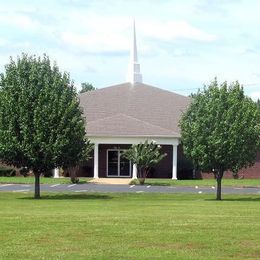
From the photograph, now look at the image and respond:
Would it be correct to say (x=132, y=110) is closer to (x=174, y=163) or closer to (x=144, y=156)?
(x=174, y=163)

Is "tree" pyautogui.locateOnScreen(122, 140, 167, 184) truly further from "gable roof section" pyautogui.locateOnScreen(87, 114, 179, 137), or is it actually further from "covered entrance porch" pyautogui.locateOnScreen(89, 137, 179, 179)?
"covered entrance porch" pyautogui.locateOnScreen(89, 137, 179, 179)

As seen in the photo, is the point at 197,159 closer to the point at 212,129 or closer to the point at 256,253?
the point at 212,129

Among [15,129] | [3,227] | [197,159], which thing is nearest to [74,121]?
[15,129]

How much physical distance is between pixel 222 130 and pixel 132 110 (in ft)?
84.2

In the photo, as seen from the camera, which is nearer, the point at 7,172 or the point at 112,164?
the point at 7,172

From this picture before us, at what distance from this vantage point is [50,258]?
979cm

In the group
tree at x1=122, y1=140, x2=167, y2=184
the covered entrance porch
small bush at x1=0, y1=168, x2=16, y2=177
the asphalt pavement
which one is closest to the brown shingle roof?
the covered entrance porch

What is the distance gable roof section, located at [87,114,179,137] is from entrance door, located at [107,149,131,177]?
2.27 meters

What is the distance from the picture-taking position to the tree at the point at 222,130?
92.3ft

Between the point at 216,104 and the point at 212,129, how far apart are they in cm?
114

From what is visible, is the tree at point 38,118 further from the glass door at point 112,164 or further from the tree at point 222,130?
the glass door at point 112,164

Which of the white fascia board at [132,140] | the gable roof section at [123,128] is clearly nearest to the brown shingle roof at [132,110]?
the gable roof section at [123,128]

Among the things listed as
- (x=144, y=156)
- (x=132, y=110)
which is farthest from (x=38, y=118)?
(x=132, y=110)

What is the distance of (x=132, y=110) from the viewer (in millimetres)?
53438
